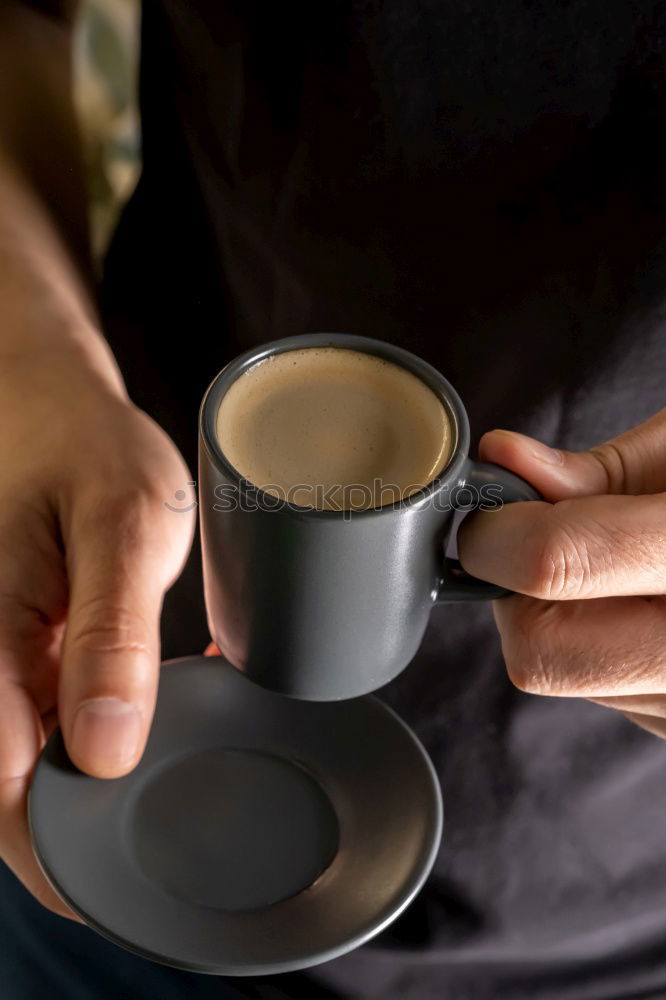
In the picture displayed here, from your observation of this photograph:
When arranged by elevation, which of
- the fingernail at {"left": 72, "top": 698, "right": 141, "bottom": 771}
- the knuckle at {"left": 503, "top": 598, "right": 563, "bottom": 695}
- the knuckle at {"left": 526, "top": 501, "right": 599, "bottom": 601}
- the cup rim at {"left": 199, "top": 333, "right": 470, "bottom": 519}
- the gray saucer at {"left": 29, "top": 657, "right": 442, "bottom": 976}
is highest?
the cup rim at {"left": 199, "top": 333, "right": 470, "bottom": 519}

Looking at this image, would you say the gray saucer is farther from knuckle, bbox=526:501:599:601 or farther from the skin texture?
knuckle, bbox=526:501:599:601

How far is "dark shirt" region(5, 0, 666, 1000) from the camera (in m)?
0.68

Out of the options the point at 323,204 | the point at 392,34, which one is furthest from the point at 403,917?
the point at 392,34

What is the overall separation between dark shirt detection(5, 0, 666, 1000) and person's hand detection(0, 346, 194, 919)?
8.2 inches

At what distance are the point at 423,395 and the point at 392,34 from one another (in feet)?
0.92

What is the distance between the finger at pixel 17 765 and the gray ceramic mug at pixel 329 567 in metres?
0.14

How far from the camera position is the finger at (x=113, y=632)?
563 mm

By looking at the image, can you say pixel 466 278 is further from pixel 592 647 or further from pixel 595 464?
pixel 592 647

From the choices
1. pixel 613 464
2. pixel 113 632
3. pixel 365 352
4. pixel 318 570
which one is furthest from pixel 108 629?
pixel 613 464

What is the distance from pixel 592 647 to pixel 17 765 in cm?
39

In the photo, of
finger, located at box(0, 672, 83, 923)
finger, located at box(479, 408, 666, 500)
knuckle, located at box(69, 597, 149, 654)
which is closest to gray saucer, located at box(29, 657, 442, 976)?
finger, located at box(0, 672, 83, 923)

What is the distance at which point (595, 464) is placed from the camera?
25.3 inches

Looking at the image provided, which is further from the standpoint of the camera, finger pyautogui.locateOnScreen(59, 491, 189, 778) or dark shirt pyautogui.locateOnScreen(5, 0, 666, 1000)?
dark shirt pyautogui.locateOnScreen(5, 0, 666, 1000)

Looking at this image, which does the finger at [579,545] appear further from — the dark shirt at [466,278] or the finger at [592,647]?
the dark shirt at [466,278]
